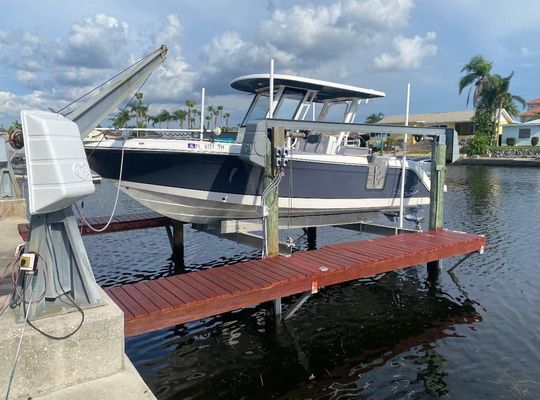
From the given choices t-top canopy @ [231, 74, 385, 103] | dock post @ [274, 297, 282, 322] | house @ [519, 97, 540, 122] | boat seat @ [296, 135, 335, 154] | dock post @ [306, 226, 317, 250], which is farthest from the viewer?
house @ [519, 97, 540, 122]

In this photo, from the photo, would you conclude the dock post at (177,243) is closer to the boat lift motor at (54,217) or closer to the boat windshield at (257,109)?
the boat windshield at (257,109)

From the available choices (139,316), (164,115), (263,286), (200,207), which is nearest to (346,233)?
(200,207)

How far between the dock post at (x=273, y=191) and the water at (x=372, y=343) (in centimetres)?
123

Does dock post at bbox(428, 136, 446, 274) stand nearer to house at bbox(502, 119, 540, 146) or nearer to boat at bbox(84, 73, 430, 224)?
boat at bbox(84, 73, 430, 224)

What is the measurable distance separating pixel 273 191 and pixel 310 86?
3171 mm

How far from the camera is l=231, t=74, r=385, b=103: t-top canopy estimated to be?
31.4ft

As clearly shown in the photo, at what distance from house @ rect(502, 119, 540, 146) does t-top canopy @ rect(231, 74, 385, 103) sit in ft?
182

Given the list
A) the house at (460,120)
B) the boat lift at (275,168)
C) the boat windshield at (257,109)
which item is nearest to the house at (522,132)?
the house at (460,120)

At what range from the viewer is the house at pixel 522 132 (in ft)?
190

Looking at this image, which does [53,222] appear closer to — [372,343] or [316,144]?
[372,343]

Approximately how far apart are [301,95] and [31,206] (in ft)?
24.0

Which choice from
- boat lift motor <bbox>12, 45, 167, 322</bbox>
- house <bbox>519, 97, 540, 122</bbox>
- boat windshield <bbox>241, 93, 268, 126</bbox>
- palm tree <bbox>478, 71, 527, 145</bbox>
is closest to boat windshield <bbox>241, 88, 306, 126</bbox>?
boat windshield <bbox>241, 93, 268, 126</bbox>

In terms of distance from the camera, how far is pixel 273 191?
7.82m

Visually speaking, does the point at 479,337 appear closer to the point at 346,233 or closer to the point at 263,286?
the point at 263,286
